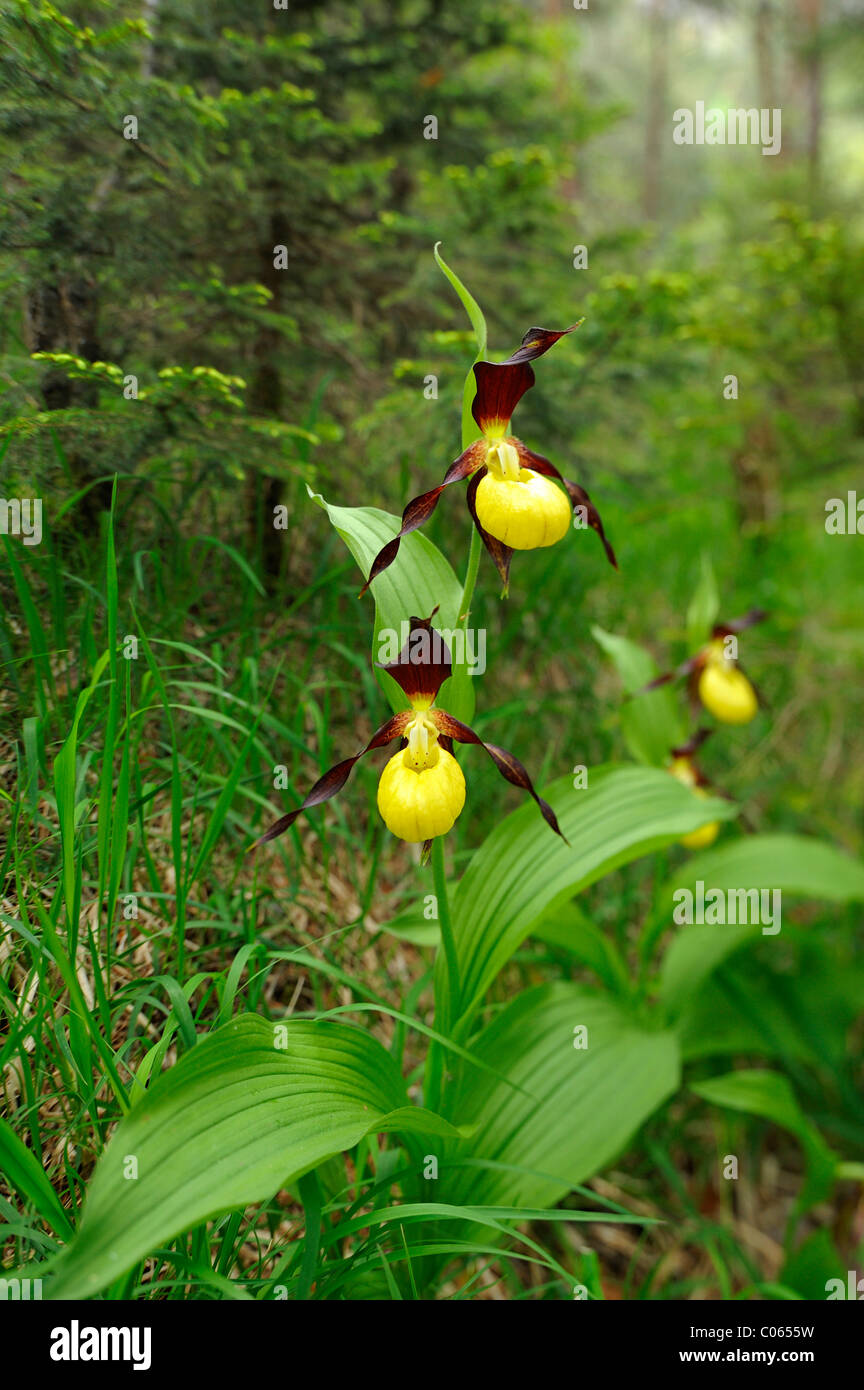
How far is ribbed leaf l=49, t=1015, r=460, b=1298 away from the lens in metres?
0.82

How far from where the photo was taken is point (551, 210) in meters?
2.18

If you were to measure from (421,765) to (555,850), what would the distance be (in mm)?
423

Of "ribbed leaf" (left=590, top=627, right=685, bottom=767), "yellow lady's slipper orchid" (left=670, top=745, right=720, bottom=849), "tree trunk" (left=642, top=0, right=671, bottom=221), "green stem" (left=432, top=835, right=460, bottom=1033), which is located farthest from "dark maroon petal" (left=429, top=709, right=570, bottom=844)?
"tree trunk" (left=642, top=0, right=671, bottom=221)

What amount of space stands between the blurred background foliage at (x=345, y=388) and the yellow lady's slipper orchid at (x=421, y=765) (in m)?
0.37

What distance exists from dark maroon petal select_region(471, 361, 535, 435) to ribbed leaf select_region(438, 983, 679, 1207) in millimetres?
1024

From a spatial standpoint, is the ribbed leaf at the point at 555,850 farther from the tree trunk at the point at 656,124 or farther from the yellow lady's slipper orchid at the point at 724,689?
the tree trunk at the point at 656,124

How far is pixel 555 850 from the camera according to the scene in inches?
54.9

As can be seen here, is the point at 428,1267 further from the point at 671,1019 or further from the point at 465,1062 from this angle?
the point at 671,1019

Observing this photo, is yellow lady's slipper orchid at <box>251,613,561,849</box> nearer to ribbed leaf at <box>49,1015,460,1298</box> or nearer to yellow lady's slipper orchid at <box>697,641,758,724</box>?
ribbed leaf at <box>49,1015,460,1298</box>

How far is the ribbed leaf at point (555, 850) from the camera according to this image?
1.32 meters

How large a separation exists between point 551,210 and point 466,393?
1398mm

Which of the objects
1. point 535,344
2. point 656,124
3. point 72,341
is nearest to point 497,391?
point 535,344

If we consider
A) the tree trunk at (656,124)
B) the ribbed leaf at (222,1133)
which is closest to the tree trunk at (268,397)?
the ribbed leaf at (222,1133)

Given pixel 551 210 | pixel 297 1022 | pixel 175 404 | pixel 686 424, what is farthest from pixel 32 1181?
pixel 686 424
